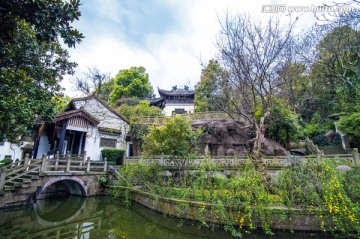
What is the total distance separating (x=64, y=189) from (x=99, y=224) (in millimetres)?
7972

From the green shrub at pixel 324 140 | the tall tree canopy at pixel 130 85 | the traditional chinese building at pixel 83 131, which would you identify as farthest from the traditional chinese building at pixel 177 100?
Answer: the green shrub at pixel 324 140

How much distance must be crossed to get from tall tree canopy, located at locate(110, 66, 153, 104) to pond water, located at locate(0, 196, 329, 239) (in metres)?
22.3

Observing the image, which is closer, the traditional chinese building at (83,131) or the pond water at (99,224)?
the pond water at (99,224)

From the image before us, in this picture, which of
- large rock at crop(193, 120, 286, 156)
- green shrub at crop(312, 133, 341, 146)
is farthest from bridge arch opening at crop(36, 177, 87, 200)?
green shrub at crop(312, 133, 341, 146)

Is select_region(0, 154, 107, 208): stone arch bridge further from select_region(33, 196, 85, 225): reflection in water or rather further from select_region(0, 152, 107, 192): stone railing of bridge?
select_region(33, 196, 85, 225): reflection in water

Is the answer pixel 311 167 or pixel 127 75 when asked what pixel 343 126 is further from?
pixel 127 75

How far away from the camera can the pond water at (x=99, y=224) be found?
19.3ft

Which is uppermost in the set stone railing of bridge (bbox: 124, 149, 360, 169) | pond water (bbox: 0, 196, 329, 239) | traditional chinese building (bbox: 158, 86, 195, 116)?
traditional chinese building (bbox: 158, 86, 195, 116)

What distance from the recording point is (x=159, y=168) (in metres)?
9.65

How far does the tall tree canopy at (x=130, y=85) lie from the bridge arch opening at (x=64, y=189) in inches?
736

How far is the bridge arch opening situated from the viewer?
10.1m

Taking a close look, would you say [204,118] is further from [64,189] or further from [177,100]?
[64,189]

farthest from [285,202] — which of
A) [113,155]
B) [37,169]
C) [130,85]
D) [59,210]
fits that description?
[130,85]

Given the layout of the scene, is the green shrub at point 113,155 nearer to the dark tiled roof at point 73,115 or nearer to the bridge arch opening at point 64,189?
the dark tiled roof at point 73,115
